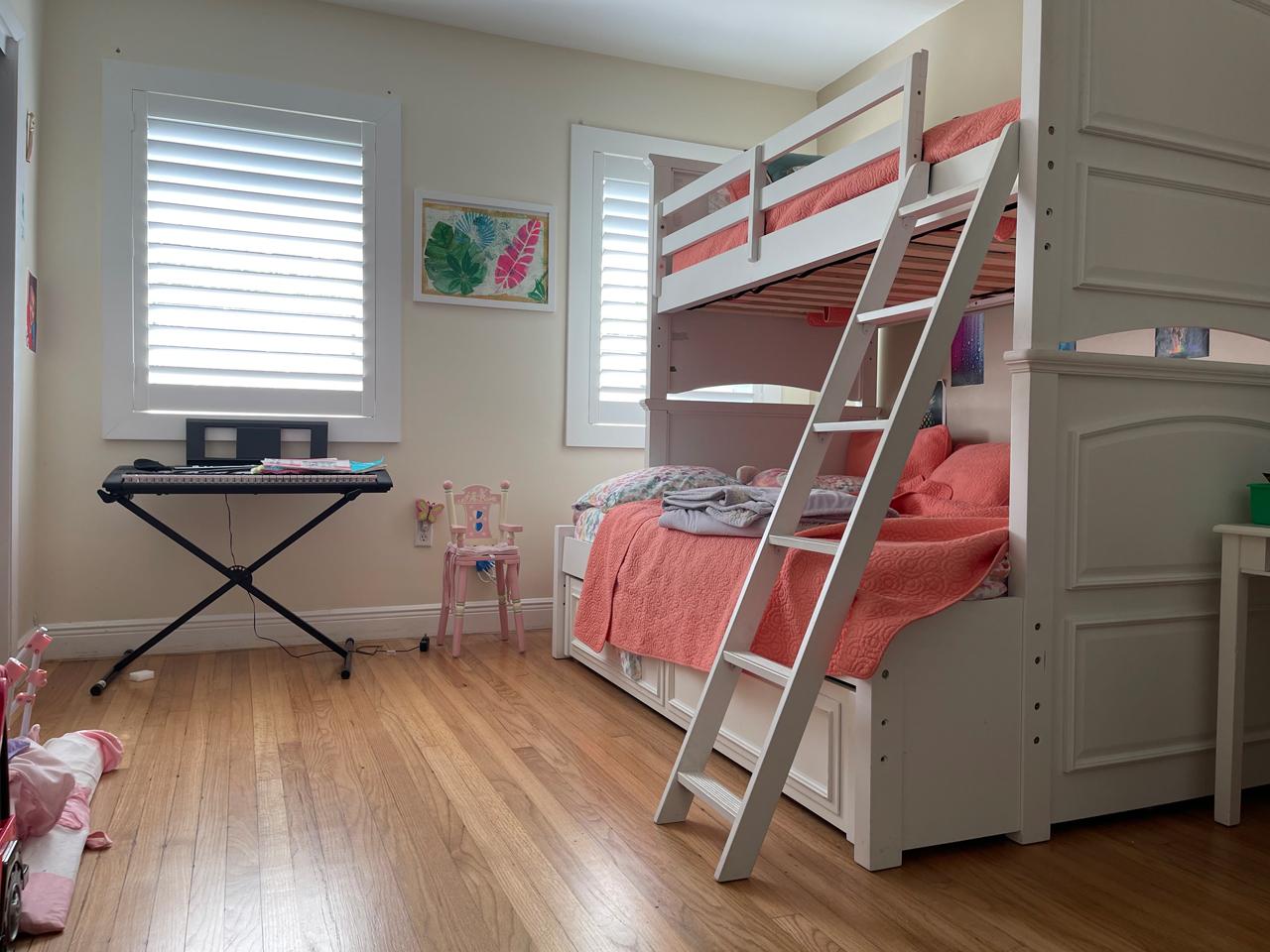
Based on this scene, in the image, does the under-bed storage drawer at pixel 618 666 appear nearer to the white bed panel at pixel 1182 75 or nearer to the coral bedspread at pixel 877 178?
the coral bedspread at pixel 877 178

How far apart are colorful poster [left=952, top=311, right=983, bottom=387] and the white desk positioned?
5.45 feet

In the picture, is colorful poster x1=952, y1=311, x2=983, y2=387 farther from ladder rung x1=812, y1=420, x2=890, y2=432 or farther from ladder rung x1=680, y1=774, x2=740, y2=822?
ladder rung x1=680, y1=774, x2=740, y2=822

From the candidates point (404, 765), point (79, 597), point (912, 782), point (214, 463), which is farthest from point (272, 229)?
point (912, 782)

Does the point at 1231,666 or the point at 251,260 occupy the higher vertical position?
the point at 251,260

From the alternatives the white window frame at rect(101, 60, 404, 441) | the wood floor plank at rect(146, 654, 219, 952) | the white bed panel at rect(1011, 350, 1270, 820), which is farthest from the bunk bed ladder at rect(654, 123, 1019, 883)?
the white window frame at rect(101, 60, 404, 441)

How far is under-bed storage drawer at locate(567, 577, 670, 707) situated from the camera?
281cm

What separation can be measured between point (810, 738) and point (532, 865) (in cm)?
64

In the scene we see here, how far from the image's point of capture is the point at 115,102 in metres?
3.50

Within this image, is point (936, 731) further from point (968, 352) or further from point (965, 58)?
point (965, 58)

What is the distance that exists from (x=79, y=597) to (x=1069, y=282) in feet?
11.3

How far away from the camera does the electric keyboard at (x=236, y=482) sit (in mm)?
3049

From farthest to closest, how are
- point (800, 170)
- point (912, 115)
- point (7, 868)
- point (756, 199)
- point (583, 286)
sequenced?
1. point (583, 286)
2. point (756, 199)
3. point (800, 170)
4. point (912, 115)
5. point (7, 868)

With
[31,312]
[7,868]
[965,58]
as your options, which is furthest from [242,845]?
[965,58]

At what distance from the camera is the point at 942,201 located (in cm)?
204
